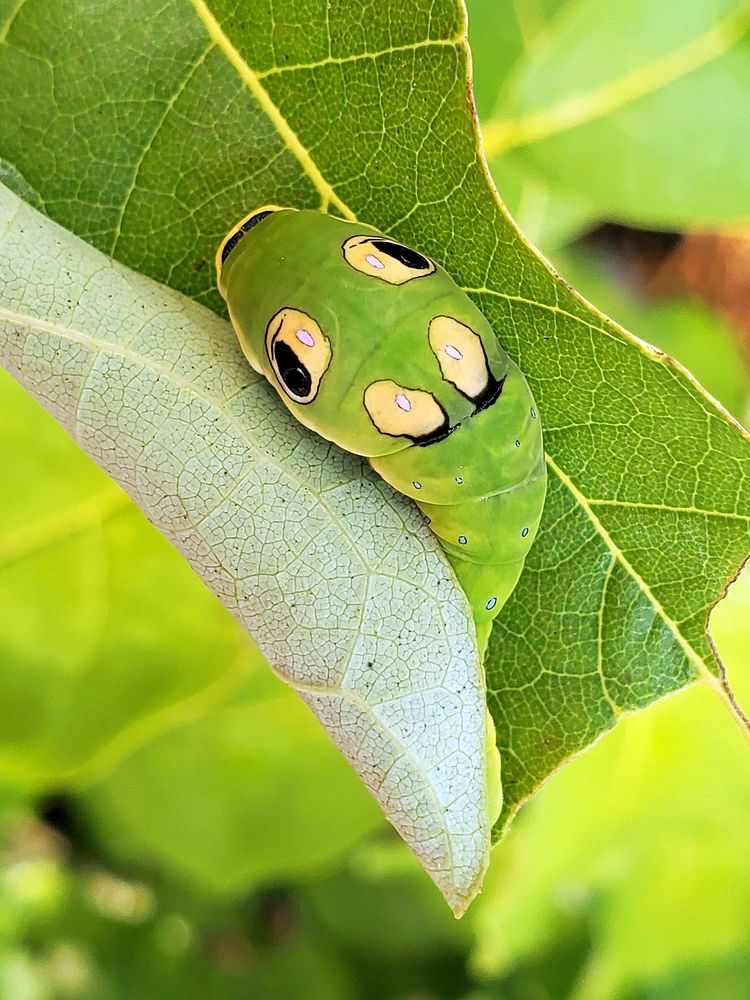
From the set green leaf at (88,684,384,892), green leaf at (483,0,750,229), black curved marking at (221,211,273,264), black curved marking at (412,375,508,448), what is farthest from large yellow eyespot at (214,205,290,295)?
green leaf at (88,684,384,892)

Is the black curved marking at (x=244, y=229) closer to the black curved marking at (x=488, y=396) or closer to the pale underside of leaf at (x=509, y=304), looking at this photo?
the pale underside of leaf at (x=509, y=304)

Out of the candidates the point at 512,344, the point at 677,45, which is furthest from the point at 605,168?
the point at 512,344

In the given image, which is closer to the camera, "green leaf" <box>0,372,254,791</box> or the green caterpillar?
the green caterpillar

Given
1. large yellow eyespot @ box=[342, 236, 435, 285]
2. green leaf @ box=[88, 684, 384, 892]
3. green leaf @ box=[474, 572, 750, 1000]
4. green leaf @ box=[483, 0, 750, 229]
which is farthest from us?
green leaf @ box=[88, 684, 384, 892]

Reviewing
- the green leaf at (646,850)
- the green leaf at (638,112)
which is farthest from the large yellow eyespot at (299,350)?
the green leaf at (646,850)

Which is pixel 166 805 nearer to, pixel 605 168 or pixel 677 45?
pixel 605 168

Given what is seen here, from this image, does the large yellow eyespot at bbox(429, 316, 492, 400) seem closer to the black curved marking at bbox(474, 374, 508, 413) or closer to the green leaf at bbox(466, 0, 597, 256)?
the black curved marking at bbox(474, 374, 508, 413)
